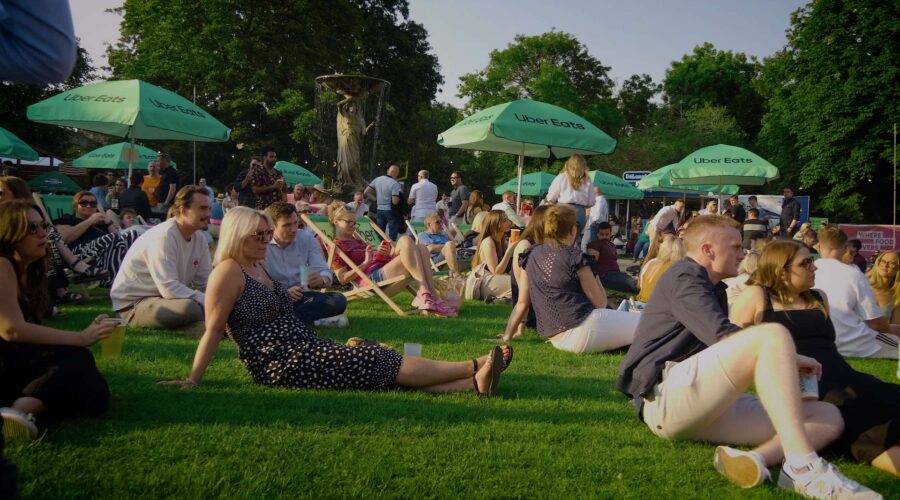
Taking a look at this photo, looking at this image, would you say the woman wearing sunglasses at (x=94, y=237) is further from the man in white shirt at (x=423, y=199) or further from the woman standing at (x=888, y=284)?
the woman standing at (x=888, y=284)

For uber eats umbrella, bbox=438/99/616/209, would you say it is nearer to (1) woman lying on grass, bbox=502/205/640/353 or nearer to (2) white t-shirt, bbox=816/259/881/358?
(1) woman lying on grass, bbox=502/205/640/353

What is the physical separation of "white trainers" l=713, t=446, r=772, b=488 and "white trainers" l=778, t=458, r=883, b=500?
0.12 m

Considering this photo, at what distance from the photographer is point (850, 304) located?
6.63 m

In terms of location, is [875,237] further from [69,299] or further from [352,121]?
[69,299]

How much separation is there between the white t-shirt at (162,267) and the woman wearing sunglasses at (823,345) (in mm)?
4637

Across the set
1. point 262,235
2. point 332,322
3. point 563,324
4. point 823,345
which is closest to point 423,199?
point 332,322

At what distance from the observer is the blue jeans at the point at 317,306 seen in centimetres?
706

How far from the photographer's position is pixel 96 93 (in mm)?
11398

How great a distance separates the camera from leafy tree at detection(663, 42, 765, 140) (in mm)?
56125

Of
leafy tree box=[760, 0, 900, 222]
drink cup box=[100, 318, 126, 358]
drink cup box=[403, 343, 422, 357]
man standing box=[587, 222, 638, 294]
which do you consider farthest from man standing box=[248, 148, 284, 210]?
leafy tree box=[760, 0, 900, 222]

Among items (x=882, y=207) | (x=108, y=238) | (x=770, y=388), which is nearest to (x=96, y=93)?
(x=108, y=238)

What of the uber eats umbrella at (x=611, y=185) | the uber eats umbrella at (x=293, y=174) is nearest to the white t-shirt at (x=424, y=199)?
the uber eats umbrella at (x=293, y=174)

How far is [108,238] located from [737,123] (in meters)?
54.2

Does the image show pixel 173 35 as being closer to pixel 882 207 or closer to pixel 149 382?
pixel 149 382
